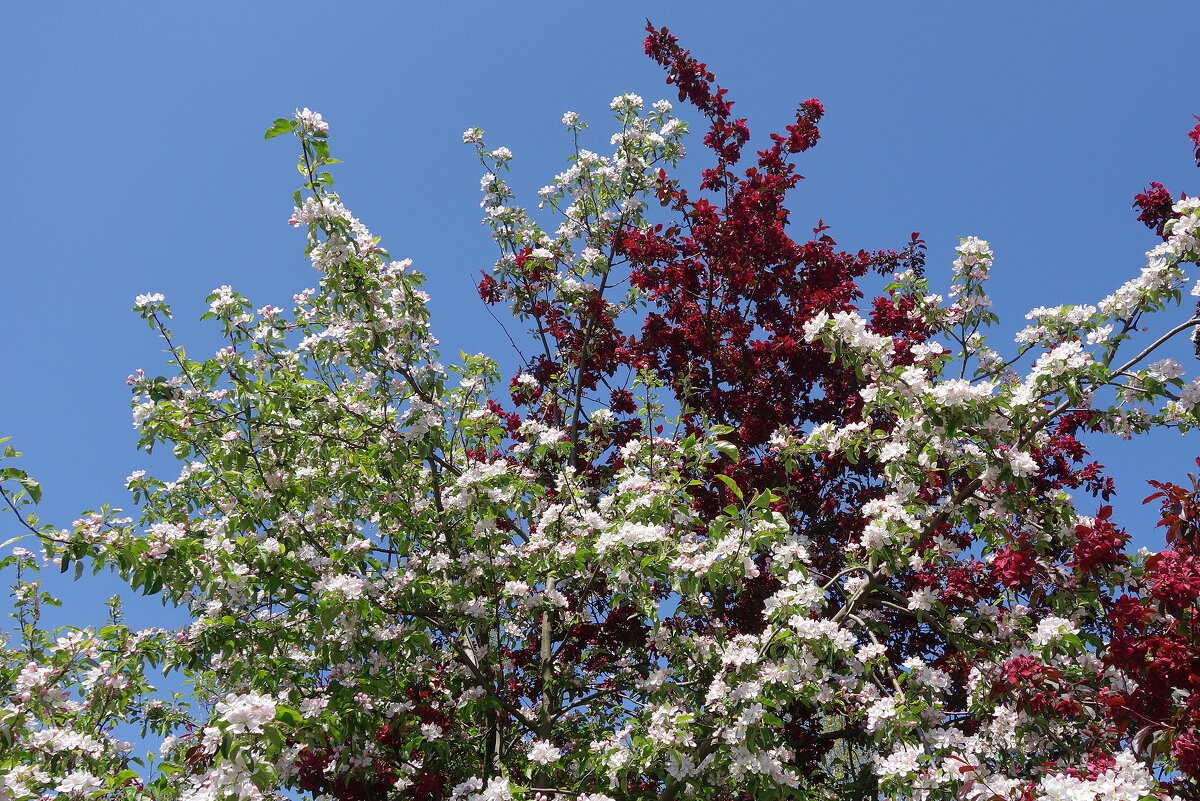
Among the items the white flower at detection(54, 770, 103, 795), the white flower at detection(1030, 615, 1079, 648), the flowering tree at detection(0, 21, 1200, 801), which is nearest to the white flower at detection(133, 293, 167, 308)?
the flowering tree at detection(0, 21, 1200, 801)

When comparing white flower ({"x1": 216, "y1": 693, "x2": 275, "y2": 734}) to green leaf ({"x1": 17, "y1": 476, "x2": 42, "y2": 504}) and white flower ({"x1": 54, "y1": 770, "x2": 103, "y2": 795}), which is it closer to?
white flower ({"x1": 54, "y1": 770, "x2": 103, "y2": 795})

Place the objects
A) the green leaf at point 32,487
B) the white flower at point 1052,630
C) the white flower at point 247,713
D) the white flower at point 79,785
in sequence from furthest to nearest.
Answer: the white flower at point 1052,630 < the green leaf at point 32,487 < the white flower at point 79,785 < the white flower at point 247,713

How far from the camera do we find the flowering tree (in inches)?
163

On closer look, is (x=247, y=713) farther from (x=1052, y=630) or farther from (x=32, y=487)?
(x=1052, y=630)

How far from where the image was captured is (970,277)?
6285mm

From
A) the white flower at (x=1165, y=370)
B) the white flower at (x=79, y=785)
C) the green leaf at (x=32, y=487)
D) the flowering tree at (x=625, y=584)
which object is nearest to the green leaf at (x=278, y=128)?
the flowering tree at (x=625, y=584)

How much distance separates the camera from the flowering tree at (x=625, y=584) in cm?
413

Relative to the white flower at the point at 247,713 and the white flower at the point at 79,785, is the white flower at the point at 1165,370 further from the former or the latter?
the white flower at the point at 79,785

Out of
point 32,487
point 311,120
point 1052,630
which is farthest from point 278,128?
point 1052,630

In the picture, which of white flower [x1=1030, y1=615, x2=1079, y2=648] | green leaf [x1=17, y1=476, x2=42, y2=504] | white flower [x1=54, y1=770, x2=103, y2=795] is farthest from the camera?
white flower [x1=1030, y1=615, x2=1079, y2=648]

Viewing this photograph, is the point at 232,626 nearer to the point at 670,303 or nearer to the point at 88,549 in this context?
the point at 88,549

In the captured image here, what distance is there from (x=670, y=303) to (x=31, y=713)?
18.0 feet

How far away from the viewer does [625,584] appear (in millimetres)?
4648

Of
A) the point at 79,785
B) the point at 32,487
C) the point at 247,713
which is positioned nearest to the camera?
the point at 247,713
